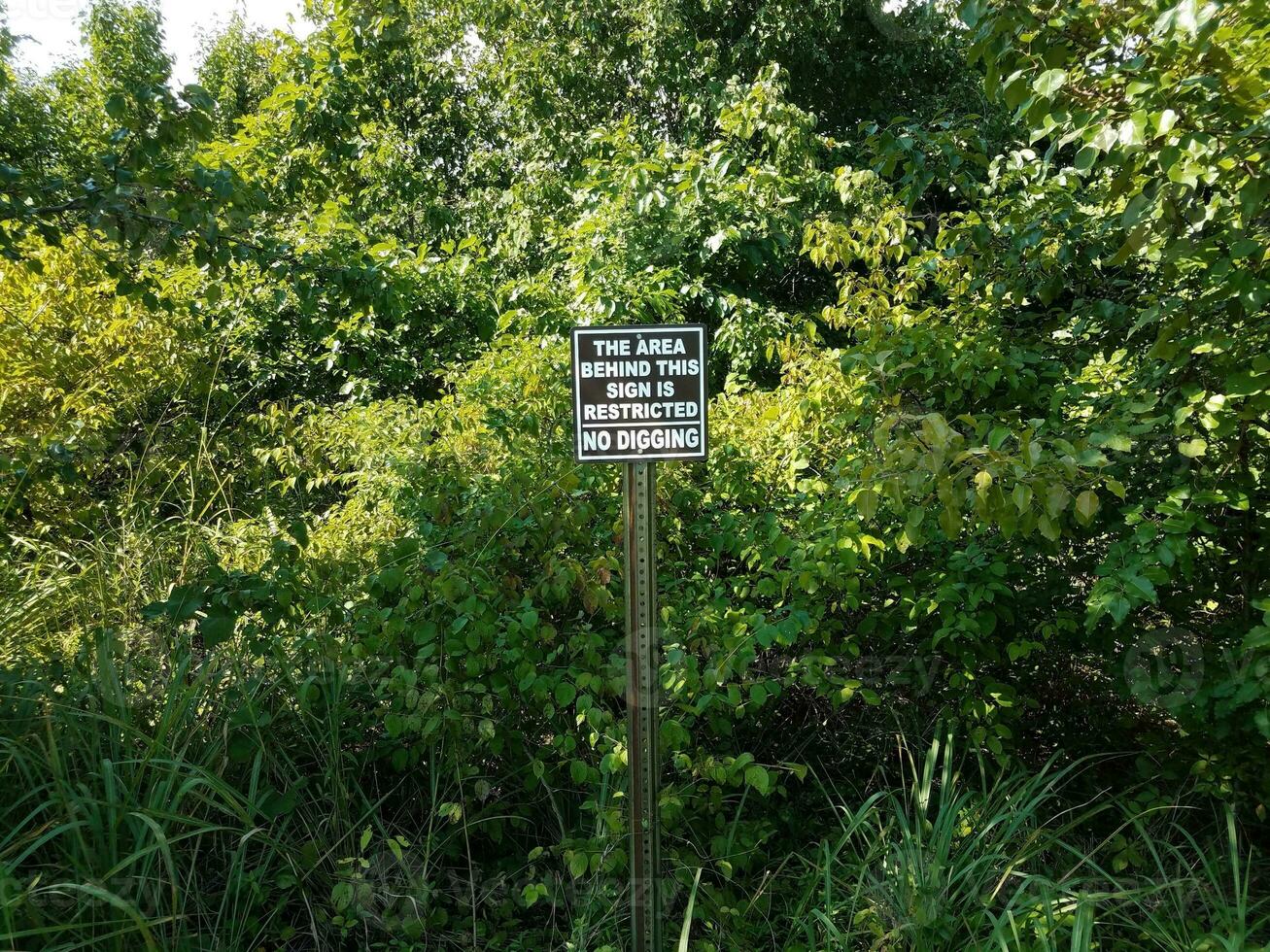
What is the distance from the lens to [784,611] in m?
3.37

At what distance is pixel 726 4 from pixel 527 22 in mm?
1899

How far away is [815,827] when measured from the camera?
3605 millimetres

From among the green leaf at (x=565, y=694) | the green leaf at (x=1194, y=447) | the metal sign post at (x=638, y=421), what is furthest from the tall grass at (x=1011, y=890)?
the green leaf at (x=1194, y=447)

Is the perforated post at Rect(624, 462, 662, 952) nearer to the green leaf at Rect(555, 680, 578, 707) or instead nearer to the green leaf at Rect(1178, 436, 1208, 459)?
the green leaf at Rect(555, 680, 578, 707)

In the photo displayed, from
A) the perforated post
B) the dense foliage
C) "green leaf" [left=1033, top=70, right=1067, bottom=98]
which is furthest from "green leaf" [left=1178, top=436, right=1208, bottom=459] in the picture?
the perforated post

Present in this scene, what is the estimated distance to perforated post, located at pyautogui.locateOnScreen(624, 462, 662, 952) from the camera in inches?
99.6

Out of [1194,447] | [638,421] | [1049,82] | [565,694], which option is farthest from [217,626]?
[1194,447]

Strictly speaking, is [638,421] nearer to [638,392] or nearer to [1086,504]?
[638,392]

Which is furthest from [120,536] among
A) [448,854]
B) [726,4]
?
[726,4]

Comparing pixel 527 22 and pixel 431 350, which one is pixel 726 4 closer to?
pixel 527 22

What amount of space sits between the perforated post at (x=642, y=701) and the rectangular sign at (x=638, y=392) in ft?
0.31

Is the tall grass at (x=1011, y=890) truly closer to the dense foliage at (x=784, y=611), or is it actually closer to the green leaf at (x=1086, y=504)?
the dense foliage at (x=784, y=611)

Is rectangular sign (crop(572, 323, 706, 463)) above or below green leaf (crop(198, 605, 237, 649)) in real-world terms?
above

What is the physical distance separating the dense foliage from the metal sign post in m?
0.43
